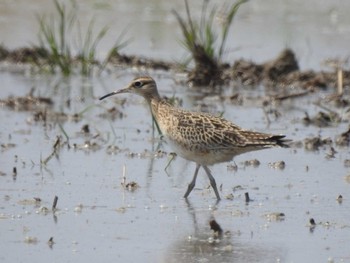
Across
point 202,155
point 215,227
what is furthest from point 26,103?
point 215,227

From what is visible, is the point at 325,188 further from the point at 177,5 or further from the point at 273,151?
the point at 177,5

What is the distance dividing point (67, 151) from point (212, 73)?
16.1 ft

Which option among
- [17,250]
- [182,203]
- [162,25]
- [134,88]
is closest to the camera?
[17,250]

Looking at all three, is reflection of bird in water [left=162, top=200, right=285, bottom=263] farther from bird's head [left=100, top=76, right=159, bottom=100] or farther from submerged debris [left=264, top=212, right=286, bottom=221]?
bird's head [left=100, top=76, right=159, bottom=100]

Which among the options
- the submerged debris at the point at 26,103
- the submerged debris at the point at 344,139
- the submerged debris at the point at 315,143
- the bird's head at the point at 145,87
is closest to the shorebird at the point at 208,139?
the bird's head at the point at 145,87

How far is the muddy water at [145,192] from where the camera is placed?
30.1 ft

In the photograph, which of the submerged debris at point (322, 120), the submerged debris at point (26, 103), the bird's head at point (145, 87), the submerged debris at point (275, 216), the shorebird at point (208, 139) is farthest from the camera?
the submerged debris at point (26, 103)

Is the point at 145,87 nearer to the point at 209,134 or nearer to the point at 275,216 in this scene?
the point at 209,134

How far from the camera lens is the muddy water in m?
9.17

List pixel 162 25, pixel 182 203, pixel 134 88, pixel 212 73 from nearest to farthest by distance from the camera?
1. pixel 182 203
2. pixel 134 88
3. pixel 212 73
4. pixel 162 25

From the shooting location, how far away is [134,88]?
12438 millimetres

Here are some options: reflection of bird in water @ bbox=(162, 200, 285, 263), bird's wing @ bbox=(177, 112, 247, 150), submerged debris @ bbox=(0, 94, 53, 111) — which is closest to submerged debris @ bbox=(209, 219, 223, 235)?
reflection of bird in water @ bbox=(162, 200, 285, 263)

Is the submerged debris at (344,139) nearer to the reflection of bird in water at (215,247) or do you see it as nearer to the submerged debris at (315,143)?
the submerged debris at (315,143)

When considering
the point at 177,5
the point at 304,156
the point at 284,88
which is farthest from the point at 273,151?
the point at 177,5
